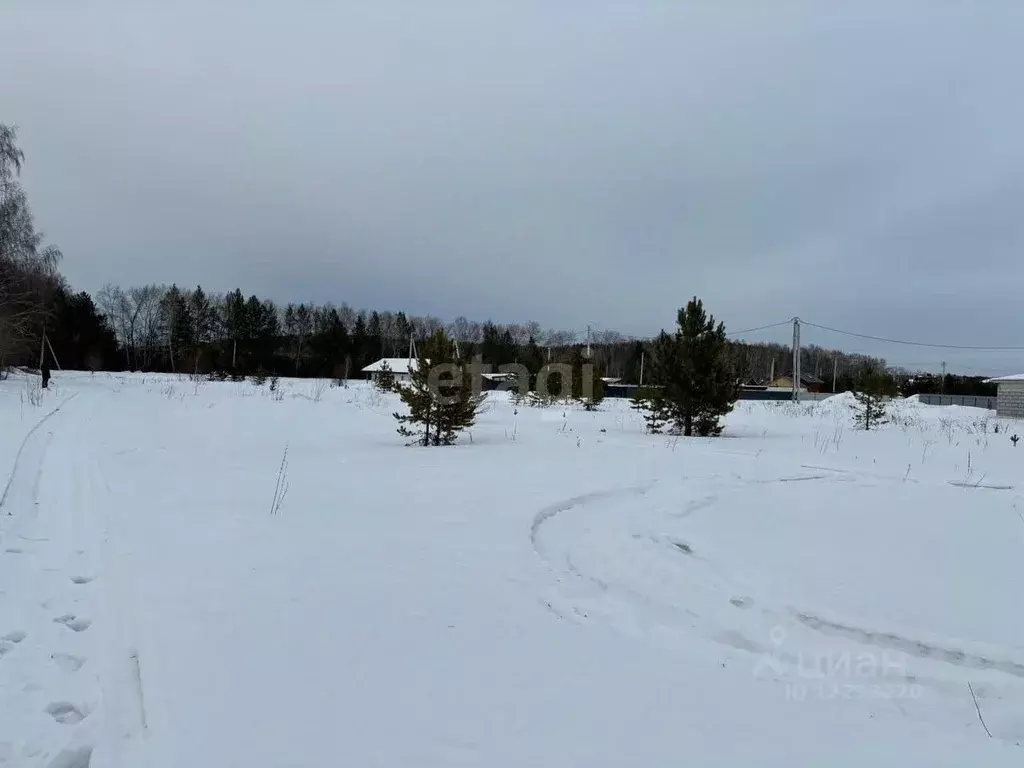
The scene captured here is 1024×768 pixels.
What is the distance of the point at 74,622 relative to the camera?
2.74m

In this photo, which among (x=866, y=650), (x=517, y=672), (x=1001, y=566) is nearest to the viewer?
(x=517, y=672)

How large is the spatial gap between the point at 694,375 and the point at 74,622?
11.9 m

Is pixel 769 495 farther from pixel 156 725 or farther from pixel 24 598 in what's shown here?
pixel 24 598

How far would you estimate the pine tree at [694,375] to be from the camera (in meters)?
12.7

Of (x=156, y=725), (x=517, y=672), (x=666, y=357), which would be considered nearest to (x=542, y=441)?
(x=666, y=357)

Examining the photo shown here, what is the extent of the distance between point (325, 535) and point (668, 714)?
2877 millimetres

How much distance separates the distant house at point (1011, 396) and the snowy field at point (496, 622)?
29.2 meters

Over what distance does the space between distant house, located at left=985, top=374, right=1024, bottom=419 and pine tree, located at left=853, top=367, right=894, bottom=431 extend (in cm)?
1678

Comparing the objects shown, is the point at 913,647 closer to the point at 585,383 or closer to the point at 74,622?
the point at 74,622

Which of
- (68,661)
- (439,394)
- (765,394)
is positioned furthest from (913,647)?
(765,394)

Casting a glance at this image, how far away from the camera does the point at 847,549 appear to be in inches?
169

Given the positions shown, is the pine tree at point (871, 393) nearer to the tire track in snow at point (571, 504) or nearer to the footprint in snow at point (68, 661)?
the tire track in snow at point (571, 504)

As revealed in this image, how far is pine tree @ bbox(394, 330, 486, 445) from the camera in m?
9.41

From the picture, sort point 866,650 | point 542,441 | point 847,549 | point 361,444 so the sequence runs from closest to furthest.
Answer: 1. point 866,650
2. point 847,549
3. point 361,444
4. point 542,441
